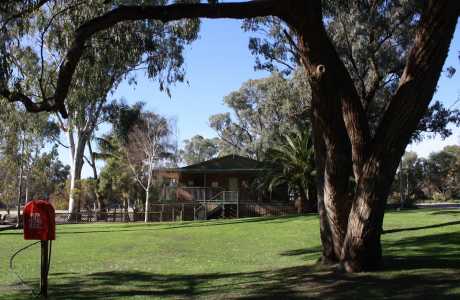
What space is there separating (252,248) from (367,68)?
1200 cm

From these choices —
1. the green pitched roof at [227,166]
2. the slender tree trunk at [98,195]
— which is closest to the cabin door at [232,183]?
the green pitched roof at [227,166]

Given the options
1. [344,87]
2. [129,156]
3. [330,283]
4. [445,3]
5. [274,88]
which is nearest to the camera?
[445,3]

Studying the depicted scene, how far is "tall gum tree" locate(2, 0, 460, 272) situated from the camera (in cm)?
765

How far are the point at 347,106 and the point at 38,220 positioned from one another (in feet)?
17.2

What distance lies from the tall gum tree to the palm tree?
26.1 m

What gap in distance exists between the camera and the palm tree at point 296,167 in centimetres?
3569

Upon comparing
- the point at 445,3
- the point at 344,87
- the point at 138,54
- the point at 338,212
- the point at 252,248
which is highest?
the point at 138,54

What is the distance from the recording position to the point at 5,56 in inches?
394

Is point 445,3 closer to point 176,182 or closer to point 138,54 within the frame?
point 138,54

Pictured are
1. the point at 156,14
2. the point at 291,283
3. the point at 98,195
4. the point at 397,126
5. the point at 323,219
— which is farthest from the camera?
the point at 98,195

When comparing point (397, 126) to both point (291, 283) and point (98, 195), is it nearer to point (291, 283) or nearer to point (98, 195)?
point (291, 283)

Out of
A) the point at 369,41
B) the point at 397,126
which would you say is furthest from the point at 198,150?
the point at 397,126

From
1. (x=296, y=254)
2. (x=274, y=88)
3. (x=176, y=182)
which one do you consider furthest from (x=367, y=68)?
(x=176, y=182)

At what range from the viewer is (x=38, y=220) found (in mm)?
8078
